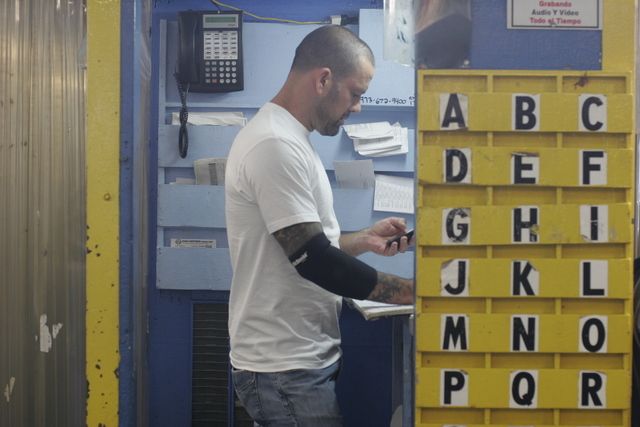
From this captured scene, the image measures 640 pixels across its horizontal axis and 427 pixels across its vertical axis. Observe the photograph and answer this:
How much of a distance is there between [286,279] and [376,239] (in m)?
0.45

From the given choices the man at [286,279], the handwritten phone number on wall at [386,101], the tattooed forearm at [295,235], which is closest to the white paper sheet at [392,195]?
the handwritten phone number on wall at [386,101]

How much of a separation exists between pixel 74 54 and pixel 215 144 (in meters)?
1.02

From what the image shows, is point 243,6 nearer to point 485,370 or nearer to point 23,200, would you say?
point 23,200

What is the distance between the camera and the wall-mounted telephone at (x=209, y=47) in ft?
9.73

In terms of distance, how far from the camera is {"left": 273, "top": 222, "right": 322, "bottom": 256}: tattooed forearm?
1.60m

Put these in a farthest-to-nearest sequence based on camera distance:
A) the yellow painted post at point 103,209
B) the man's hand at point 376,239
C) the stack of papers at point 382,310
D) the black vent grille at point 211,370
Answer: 1. the black vent grille at point 211,370
2. the stack of papers at point 382,310
3. the man's hand at point 376,239
4. the yellow painted post at point 103,209

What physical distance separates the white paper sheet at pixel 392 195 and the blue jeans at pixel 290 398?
1.41 meters

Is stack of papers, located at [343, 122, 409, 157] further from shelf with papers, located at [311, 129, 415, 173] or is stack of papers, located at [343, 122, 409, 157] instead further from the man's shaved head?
the man's shaved head

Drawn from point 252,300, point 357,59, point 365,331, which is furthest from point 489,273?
point 365,331

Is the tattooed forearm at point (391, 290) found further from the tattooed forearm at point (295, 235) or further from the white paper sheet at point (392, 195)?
the white paper sheet at point (392, 195)

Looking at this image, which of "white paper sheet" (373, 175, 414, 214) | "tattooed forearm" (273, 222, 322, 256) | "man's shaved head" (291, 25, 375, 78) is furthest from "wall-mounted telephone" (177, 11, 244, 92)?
→ "tattooed forearm" (273, 222, 322, 256)

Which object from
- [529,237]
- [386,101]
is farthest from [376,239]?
[386,101]

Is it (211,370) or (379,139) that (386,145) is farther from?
(211,370)

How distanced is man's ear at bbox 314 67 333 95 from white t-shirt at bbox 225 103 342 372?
19cm
